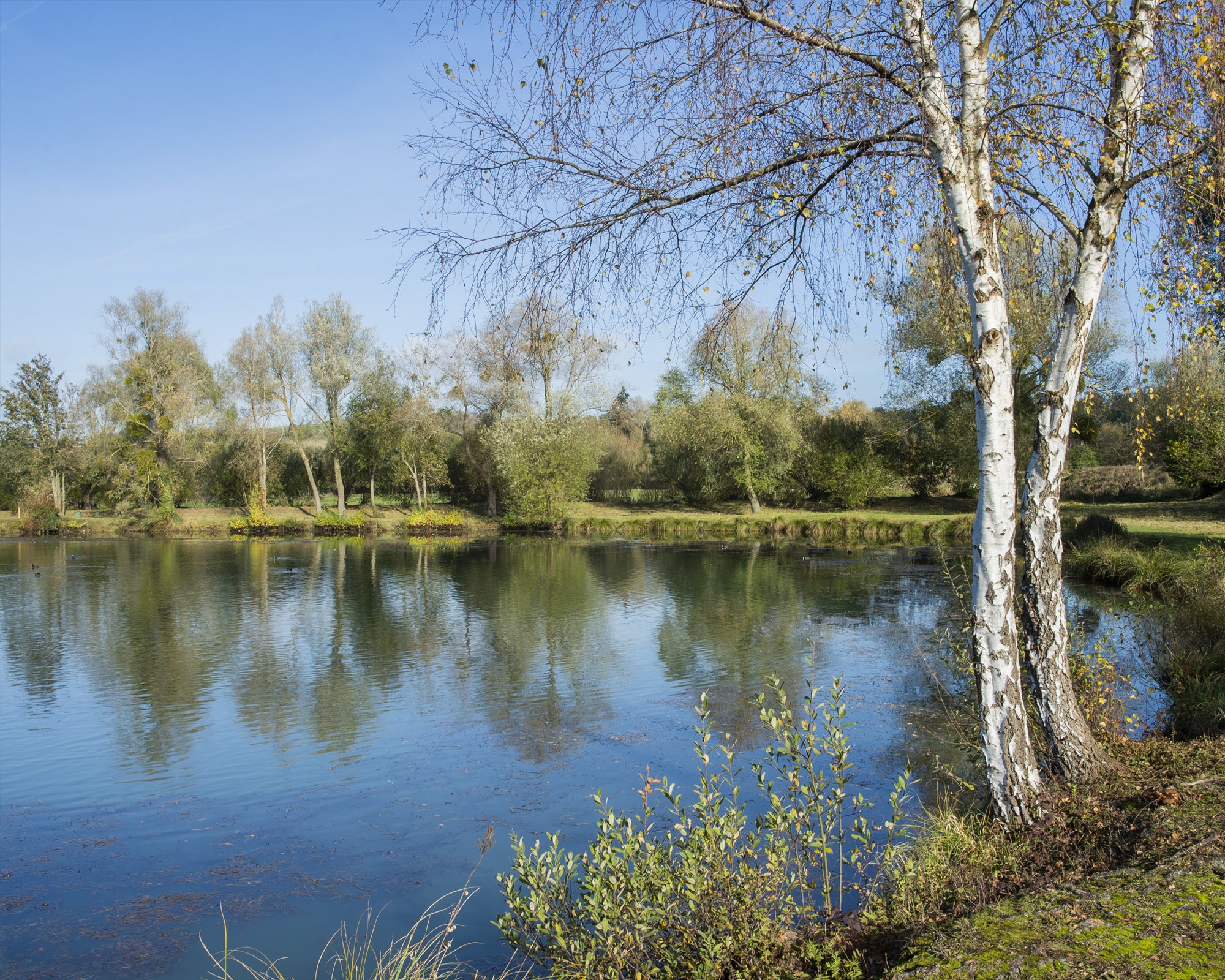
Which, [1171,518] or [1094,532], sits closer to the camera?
[1094,532]

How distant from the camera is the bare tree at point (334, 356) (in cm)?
4097

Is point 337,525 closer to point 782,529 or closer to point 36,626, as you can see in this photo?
point 782,529

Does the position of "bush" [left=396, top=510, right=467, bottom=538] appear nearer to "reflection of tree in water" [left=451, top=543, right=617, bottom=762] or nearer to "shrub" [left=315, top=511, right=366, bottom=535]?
"shrub" [left=315, top=511, right=366, bottom=535]

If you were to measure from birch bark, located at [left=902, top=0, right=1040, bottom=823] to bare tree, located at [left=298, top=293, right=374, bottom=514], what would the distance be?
3971cm

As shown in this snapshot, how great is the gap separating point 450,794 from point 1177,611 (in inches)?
296

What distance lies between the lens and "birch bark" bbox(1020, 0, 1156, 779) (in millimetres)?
4691

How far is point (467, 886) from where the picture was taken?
5.63m

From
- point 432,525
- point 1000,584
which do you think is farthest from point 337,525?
point 1000,584

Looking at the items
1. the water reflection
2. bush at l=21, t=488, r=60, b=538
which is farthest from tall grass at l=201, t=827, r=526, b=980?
bush at l=21, t=488, r=60, b=538

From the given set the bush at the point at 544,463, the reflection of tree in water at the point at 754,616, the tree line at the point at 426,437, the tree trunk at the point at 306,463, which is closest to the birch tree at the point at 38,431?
the tree line at the point at 426,437

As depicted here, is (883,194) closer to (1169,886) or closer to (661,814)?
(1169,886)

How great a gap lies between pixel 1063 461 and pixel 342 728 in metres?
7.76

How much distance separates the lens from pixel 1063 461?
475 cm

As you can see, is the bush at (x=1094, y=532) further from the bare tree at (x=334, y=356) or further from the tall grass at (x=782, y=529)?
the bare tree at (x=334, y=356)
